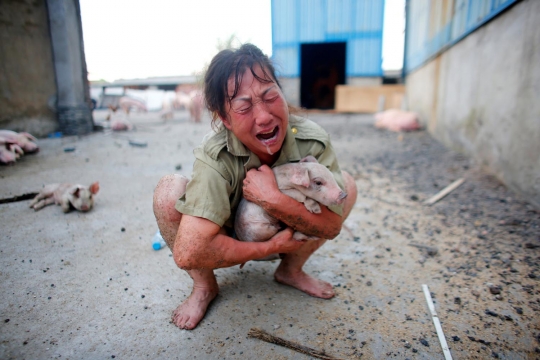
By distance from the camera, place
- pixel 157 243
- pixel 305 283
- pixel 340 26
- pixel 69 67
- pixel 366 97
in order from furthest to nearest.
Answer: pixel 340 26 < pixel 366 97 < pixel 69 67 < pixel 157 243 < pixel 305 283

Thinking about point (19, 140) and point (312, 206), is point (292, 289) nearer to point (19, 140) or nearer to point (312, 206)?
point (312, 206)

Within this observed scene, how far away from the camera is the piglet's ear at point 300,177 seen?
1.72 meters

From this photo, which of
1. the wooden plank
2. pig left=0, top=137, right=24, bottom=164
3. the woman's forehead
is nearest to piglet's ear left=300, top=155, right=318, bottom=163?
the woman's forehead

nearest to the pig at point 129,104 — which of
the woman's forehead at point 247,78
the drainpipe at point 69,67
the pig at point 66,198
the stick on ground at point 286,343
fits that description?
the drainpipe at point 69,67

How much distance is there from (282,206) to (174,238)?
0.64m

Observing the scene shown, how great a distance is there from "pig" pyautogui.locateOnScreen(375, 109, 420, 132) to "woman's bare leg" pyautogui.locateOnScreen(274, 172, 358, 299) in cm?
731

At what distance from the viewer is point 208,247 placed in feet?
5.49

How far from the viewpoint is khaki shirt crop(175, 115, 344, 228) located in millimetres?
1685

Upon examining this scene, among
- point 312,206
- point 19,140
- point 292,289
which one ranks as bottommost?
point 292,289

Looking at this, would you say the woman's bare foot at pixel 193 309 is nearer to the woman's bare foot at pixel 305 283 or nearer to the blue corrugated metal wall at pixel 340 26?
the woman's bare foot at pixel 305 283

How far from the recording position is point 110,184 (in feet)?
13.3

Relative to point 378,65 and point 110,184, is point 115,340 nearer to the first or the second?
point 110,184

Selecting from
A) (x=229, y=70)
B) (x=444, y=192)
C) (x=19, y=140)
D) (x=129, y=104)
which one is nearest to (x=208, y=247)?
(x=229, y=70)

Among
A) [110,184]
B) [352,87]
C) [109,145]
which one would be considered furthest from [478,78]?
[352,87]
